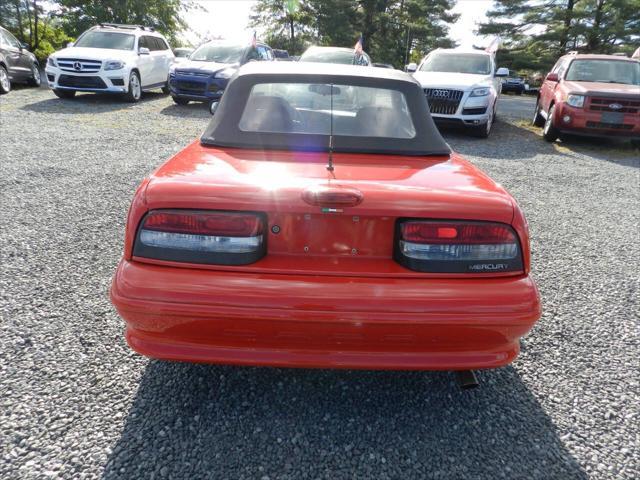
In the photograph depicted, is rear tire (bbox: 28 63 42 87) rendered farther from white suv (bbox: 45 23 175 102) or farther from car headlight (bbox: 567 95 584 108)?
car headlight (bbox: 567 95 584 108)

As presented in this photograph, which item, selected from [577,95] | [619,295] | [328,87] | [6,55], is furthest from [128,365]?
[6,55]

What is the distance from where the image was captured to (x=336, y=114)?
285cm

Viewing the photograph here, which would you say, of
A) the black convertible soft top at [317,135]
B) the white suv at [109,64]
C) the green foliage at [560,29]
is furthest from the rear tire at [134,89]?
the green foliage at [560,29]

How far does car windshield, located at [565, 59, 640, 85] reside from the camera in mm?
9766

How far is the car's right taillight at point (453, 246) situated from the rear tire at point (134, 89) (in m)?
11.8

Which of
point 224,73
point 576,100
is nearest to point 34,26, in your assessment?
point 224,73

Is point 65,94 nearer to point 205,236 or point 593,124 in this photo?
point 593,124

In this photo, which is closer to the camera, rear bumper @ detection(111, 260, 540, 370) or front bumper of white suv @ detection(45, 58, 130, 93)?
rear bumper @ detection(111, 260, 540, 370)

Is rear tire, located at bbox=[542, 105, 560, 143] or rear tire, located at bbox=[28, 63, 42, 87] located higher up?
rear tire, located at bbox=[28, 63, 42, 87]

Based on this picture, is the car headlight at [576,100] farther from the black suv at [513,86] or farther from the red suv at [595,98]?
the black suv at [513,86]

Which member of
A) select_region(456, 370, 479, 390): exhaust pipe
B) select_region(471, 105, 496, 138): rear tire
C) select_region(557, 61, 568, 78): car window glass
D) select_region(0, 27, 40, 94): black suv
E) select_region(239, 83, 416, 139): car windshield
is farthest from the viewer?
select_region(0, 27, 40, 94): black suv

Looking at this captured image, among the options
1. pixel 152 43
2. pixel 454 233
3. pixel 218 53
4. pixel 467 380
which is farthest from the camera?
pixel 152 43

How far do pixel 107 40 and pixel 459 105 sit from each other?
361 inches

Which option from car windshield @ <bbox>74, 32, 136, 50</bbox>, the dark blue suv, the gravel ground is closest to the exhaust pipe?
the gravel ground
